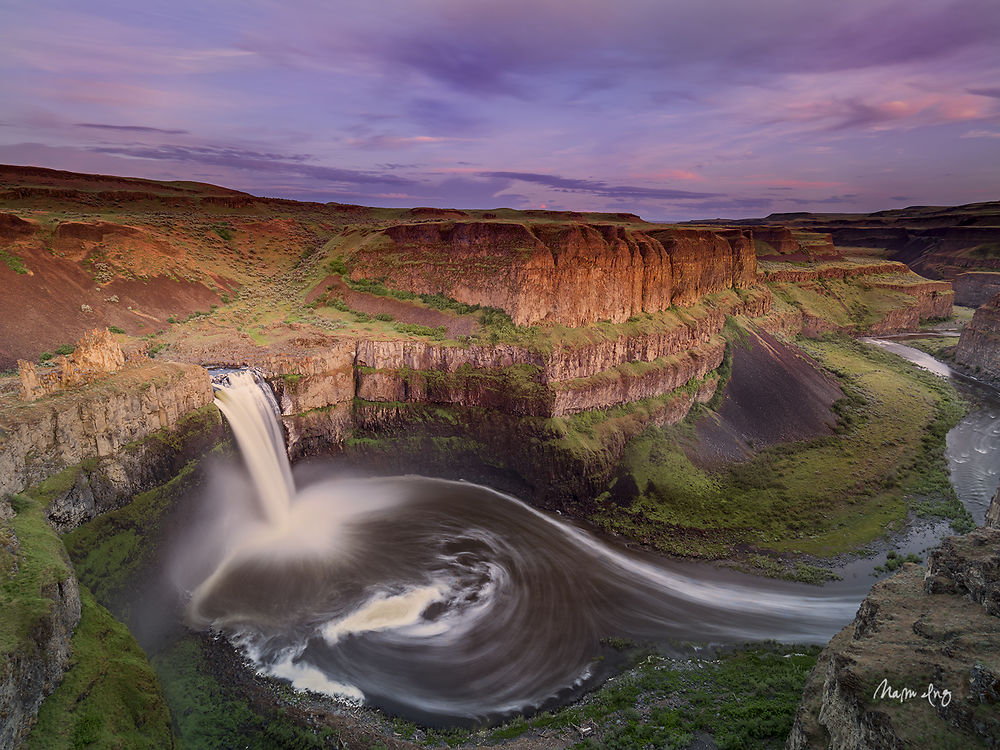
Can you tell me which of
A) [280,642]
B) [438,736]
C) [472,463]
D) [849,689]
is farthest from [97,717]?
[472,463]

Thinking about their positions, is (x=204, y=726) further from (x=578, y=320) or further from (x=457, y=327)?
(x=578, y=320)

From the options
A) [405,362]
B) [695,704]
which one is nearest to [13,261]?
[405,362]

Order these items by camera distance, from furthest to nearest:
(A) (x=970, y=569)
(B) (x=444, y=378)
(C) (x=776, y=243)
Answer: (C) (x=776, y=243) → (B) (x=444, y=378) → (A) (x=970, y=569)

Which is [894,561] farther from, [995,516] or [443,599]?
[443,599]

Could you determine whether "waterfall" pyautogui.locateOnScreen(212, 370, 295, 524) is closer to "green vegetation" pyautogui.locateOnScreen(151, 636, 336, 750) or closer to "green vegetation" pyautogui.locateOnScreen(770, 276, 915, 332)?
"green vegetation" pyautogui.locateOnScreen(151, 636, 336, 750)

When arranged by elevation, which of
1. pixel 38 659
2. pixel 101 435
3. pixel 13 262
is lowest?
pixel 38 659

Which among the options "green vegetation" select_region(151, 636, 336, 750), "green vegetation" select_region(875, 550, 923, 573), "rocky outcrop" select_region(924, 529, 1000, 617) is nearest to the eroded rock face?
"green vegetation" select_region(151, 636, 336, 750)

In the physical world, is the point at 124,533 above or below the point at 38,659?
below
